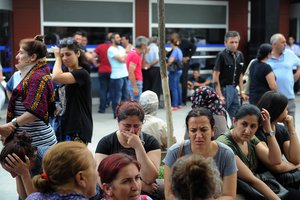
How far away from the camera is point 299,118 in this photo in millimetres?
10828

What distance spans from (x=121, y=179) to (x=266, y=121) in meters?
1.84

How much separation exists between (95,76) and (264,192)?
9754mm

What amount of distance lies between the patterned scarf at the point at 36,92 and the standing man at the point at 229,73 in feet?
12.1

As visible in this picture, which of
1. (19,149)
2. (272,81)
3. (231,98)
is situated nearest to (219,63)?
(231,98)

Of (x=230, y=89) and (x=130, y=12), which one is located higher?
(x=130, y=12)

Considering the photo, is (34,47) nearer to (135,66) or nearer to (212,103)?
(212,103)

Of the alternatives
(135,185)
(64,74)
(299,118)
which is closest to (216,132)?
(64,74)

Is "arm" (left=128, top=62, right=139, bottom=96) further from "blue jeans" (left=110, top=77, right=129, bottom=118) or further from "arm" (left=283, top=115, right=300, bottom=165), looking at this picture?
"arm" (left=283, top=115, right=300, bottom=165)

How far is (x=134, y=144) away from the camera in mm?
3639

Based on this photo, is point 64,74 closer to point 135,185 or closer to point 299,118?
point 135,185

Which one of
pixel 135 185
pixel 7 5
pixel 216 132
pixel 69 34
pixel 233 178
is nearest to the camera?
pixel 135 185

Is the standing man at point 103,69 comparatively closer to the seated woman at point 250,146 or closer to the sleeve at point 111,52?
the sleeve at point 111,52

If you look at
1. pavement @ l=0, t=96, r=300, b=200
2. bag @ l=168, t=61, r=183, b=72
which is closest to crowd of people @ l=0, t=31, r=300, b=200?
pavement @ l=0, t=96, r=300, b=200

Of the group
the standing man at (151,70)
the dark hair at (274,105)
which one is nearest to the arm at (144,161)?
the dark hair at (274,105)
